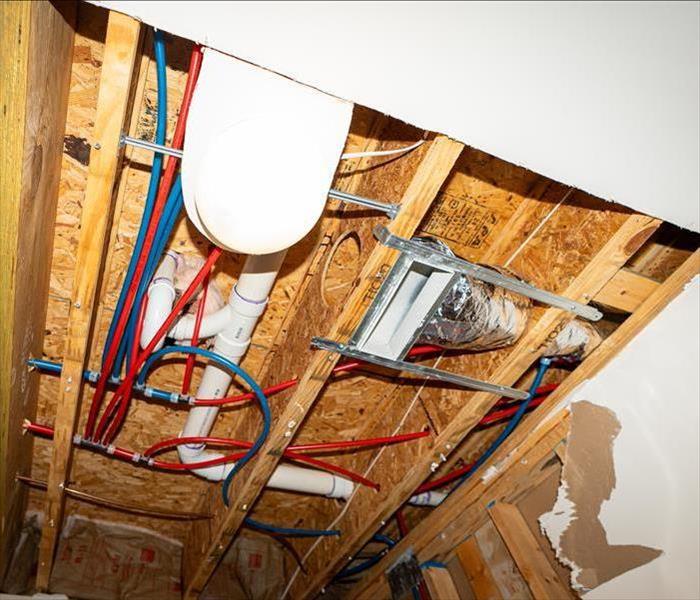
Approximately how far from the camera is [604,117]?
0.72m

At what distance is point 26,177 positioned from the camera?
35.5 inches

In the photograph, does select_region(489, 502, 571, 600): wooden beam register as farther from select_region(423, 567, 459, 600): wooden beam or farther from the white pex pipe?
the white pex pipe

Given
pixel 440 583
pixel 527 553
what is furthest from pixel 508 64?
pixel 440 583

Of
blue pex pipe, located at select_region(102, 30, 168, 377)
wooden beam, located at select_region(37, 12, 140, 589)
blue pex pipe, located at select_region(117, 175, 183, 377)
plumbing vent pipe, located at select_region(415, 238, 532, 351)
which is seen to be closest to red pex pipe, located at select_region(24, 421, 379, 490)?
wooden beam, located at select_region(37, 12, 140, 589)

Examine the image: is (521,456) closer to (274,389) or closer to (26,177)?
(274,389)

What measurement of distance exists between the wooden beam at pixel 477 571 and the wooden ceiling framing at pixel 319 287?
5 centimetres

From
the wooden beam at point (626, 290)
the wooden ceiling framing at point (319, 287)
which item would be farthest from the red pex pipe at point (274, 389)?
the wooden beam at point (626, 290)

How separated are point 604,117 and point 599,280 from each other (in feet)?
1.56

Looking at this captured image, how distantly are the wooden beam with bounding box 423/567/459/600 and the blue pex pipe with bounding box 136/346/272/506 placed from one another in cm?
79

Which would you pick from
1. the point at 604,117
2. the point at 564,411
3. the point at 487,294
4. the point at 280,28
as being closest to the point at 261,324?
the point at 487,294

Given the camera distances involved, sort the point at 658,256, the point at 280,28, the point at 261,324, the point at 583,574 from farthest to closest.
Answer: the point at 261,324
the point at 658,256
the point at 583,574
the point at 280,28

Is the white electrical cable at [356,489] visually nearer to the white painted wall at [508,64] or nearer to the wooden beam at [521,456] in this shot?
the wooden beam at [521,456]

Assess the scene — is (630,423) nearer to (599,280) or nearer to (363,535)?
(599,280)

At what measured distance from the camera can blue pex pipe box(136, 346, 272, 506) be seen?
1.31 m
